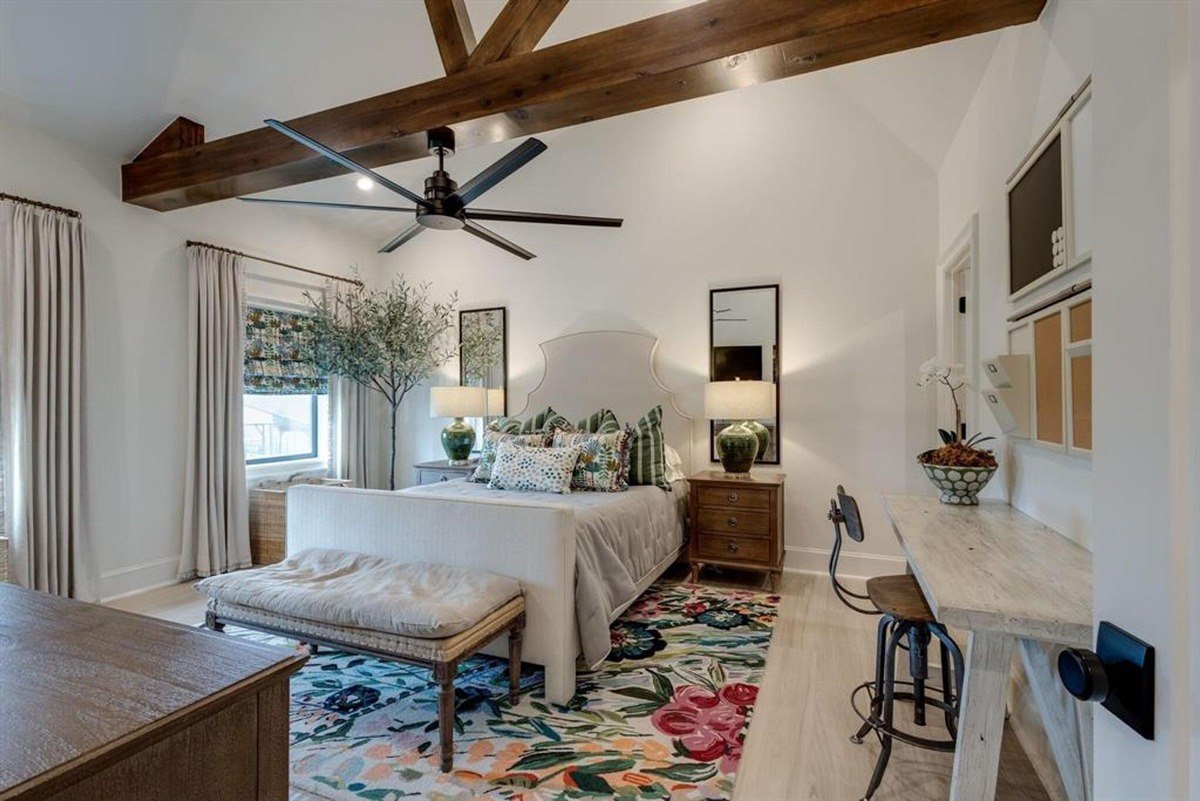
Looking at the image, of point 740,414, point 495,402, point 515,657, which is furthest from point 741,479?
point 495,402

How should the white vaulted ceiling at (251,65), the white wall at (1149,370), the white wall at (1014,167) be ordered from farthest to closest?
the white vaulted ceiling at (251,65)
the white wall at (1014,167)
the white wall at (1149,370)

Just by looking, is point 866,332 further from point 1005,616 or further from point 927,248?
point 1005,616

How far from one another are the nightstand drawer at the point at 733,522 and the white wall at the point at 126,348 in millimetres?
3608

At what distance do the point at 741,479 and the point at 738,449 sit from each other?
242 mm

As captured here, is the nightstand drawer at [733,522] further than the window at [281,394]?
No

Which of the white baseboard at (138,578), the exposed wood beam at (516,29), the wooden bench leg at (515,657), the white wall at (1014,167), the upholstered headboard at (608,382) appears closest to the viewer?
the white wall at (1014,167)

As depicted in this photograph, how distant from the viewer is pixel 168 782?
2.06 feet

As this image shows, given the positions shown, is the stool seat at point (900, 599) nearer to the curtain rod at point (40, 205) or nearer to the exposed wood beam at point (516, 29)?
the exposed wood beam at point (516, 29)

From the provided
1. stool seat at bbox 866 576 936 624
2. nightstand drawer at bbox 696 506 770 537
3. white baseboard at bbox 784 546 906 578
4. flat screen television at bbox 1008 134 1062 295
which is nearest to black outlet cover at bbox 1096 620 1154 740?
stool seat at bbox 866 576 936 624

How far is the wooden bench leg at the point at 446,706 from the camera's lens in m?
1.94

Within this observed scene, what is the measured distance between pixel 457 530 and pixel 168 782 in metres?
1.87

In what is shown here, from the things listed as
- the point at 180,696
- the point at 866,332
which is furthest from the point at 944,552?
the point at 866,332

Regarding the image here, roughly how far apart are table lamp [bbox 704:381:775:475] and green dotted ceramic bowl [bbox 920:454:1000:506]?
158cm

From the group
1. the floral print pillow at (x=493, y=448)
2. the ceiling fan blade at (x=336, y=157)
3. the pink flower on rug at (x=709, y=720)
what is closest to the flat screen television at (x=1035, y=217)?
the pink flower on rug at (x=709, y=720)
